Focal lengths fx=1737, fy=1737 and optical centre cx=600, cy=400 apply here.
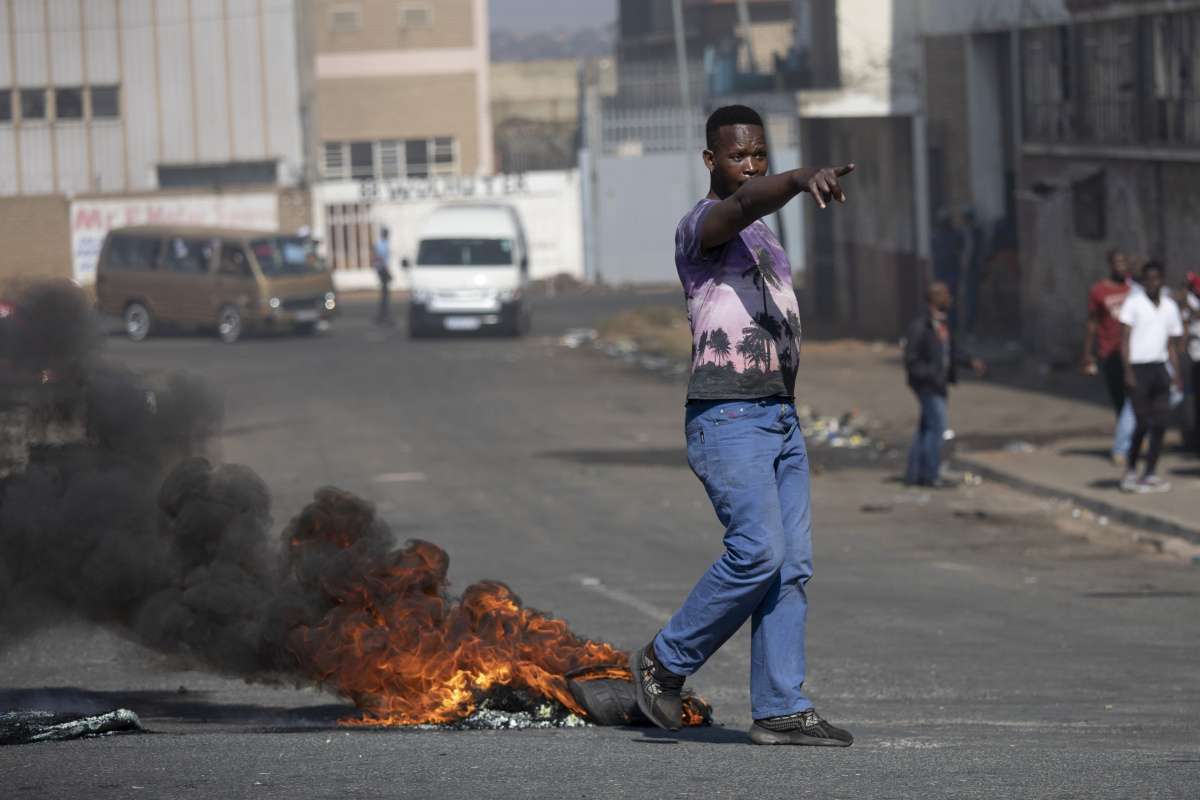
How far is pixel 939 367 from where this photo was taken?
48.8 feet

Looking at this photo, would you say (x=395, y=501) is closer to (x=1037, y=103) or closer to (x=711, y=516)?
(x=711, y=516)

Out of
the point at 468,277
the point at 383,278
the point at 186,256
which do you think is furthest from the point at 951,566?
the point at 383,278

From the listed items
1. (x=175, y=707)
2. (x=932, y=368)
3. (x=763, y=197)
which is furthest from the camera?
(x=932, y=368)

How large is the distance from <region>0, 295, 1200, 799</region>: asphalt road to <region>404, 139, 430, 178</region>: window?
138 feet

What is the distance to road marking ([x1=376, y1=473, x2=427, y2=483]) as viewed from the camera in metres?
16.0

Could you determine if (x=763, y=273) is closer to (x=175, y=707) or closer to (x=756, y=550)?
(x=756, y=550)

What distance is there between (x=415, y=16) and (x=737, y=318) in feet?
195

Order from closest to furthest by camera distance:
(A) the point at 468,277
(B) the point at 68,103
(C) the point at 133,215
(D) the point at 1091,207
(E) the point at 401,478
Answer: (E) the point at 401,478 < (D) the point at 1091,207 < (A) the point at 468,277 < (C) the point at 133,215 < (B) the point at 68,103

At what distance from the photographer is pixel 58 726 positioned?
5465 millimetres

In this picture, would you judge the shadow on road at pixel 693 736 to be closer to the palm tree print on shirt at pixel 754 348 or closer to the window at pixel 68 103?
the palm tree print on shirt at pixel 754 348

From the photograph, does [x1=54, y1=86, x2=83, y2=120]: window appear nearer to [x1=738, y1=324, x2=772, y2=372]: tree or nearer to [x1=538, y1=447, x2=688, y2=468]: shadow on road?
[x1=538, y1=447, x2=688, y2=468]: shadow on road

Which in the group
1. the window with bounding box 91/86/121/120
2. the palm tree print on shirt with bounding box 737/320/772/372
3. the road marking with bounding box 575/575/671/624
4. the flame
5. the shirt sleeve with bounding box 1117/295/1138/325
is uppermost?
the window with bounding box 91/86/121/120

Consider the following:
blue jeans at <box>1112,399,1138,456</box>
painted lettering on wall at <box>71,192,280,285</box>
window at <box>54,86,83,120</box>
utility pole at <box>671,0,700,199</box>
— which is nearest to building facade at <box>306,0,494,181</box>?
window at <box>54,86,83,120</box>

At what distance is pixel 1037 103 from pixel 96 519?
68.5ft
